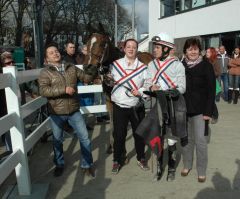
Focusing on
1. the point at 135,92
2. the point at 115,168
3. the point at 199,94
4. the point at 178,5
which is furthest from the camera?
the point at 178,5

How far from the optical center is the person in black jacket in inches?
166

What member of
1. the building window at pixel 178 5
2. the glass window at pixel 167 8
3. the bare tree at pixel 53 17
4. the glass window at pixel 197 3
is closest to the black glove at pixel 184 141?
the building window at pixel 178 5

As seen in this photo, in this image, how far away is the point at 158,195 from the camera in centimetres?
401

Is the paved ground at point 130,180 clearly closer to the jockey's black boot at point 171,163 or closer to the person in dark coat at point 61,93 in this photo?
the jockey's black boot at point 171,163

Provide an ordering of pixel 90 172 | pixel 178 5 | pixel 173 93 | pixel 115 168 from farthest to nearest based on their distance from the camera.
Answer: pixel 178 5 < pixel 115 168 < pixel 90 172 < pixel 173 93

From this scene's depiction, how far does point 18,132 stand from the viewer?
3850mm

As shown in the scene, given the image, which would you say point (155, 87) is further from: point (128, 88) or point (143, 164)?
point (143, 164)

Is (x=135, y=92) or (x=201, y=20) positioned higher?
(x=201, y=20)

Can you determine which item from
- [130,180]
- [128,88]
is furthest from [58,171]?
[128,88]

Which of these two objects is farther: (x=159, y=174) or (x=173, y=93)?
(x=159, y=174)

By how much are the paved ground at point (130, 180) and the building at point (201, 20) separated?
533 inches

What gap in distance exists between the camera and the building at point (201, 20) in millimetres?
18047

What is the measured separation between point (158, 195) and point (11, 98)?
208 cm

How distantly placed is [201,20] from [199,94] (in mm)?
17902
